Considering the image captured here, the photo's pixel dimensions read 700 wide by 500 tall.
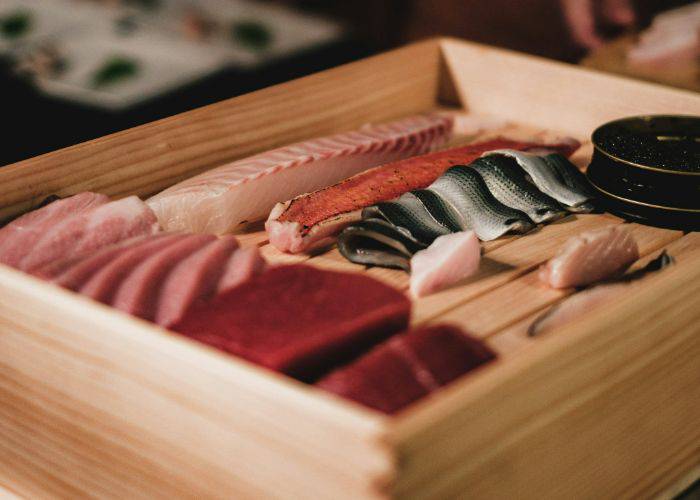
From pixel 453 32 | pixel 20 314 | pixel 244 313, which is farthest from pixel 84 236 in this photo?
pixel 453 32

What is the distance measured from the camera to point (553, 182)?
2.13 meters

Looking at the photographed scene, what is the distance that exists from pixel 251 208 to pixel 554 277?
2.36ft

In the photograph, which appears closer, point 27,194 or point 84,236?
point 84,236

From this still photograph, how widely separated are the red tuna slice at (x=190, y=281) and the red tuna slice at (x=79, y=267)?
0.12 metres

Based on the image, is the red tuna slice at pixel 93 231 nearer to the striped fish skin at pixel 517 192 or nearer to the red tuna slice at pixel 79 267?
the red tuna slice at pixel 79 267

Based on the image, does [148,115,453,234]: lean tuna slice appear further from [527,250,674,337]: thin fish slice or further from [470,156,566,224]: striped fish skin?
[527,250,674,337]: thin fish slice

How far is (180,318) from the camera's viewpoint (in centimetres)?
151

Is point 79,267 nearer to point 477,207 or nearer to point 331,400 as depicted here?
point 331,400

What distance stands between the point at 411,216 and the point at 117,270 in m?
0.63

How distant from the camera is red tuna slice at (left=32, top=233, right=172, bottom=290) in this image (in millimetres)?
1580

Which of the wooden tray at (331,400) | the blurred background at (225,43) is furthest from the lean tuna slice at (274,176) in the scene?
the blurred background at (225,43)

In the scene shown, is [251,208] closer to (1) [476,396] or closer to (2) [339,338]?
(2) [339,338]

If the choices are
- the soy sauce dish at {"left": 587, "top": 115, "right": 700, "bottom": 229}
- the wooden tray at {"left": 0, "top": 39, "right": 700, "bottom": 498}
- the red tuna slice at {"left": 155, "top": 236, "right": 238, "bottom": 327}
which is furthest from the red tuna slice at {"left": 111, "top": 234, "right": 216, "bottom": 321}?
the soy sauce dish at {"left": 587, "top": 115, "right": 700, "bottom": 229}

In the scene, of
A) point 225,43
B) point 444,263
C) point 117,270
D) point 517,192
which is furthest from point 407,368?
point 225,43
